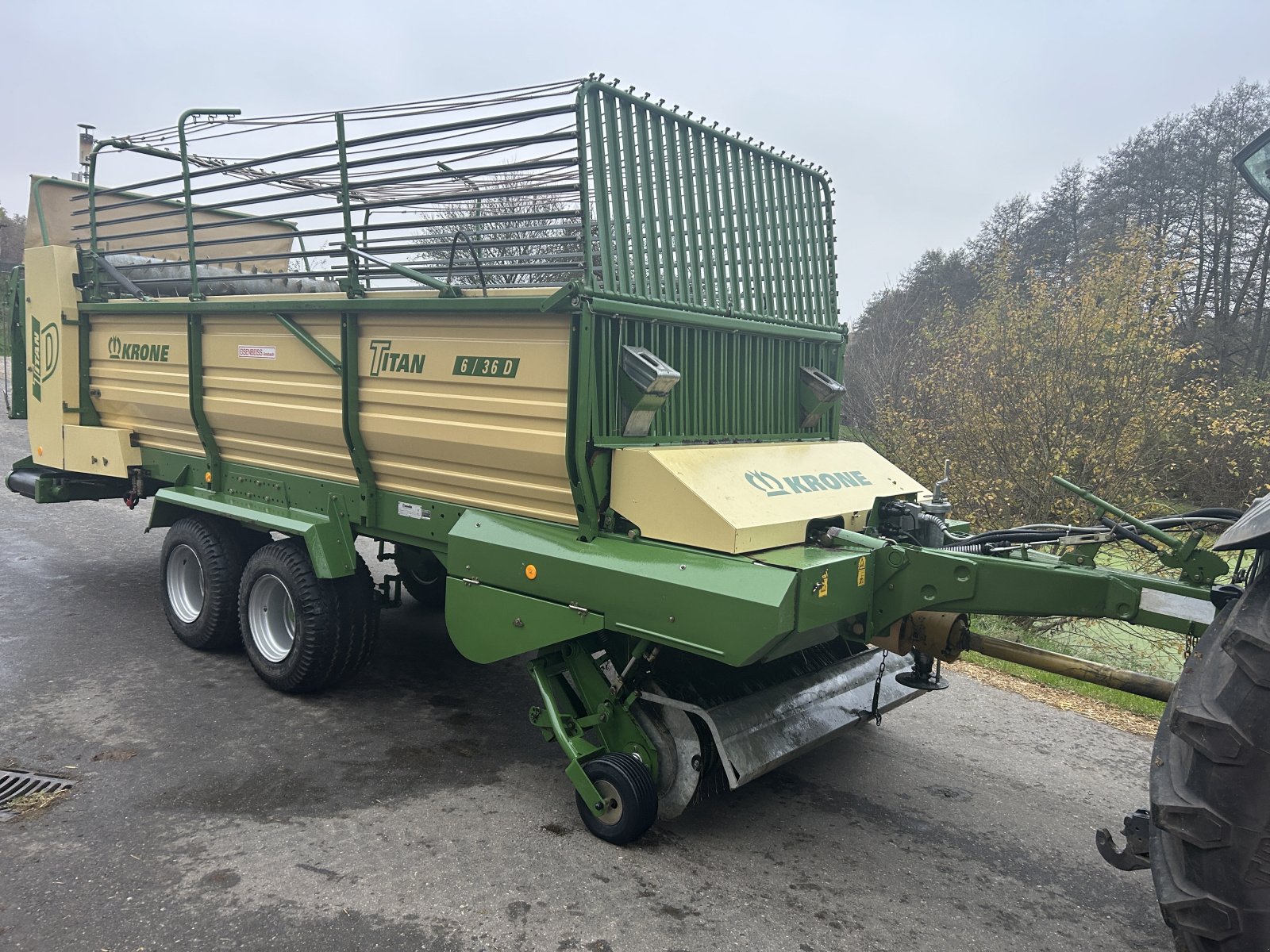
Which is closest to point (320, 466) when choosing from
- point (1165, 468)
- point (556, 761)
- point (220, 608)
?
point (220, 608)

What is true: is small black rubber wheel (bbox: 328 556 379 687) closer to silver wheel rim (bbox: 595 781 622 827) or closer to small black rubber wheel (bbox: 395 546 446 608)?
small black rubber wheel (bbox: 395 546 446 608)

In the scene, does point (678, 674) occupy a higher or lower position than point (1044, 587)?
lower

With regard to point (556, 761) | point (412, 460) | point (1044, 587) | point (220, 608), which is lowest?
point (556, 761)

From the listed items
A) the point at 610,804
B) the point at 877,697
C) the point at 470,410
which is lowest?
the point at 610,804

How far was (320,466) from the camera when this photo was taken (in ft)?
15.6

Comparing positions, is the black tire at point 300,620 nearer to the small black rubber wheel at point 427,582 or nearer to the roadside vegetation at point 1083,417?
the small black rubber wheel at point 427,582

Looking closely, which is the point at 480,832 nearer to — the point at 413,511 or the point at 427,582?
the point at 413,511

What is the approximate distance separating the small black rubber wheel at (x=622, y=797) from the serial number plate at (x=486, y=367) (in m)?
1.64

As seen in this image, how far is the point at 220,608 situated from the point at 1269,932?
16.6ft

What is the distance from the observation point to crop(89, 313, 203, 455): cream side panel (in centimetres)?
535

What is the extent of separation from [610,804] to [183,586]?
3605 mm

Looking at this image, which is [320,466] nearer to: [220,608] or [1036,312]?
[220,608]

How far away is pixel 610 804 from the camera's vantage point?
3.32m

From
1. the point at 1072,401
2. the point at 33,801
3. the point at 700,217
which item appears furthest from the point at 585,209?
the point at 1072,401
